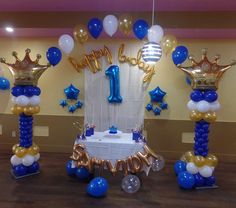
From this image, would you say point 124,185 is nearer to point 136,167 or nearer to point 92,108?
point 136,167

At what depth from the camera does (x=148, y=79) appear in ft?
16.6

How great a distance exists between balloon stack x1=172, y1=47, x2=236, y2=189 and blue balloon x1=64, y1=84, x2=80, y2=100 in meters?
2.21

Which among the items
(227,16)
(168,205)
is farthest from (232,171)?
(227,16)

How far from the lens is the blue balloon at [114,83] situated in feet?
16.6

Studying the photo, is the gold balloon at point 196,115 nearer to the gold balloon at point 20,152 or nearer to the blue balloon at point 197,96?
the blue balloon at point 197,96

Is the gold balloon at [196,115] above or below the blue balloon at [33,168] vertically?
above

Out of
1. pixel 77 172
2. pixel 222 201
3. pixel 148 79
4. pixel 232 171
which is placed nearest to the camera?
pixel 222 201

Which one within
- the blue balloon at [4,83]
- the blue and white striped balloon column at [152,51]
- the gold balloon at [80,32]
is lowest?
the blue balloon at [4,83]

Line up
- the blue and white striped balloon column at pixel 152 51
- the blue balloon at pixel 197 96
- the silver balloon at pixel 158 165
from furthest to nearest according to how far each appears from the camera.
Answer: the silver balloon at pixel 158 165 → the blue balloon at pixel 197 96 → the blue and white striped balloon column at pixel 152 51

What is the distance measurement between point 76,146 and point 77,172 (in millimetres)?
472

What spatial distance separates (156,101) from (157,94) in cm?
16

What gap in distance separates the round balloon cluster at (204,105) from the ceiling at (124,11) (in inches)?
45.0

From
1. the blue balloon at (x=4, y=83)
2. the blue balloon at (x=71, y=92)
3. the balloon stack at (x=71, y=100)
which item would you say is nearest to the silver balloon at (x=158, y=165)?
the balloon stack at (x=71, y=100)

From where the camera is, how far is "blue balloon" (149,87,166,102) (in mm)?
5066
